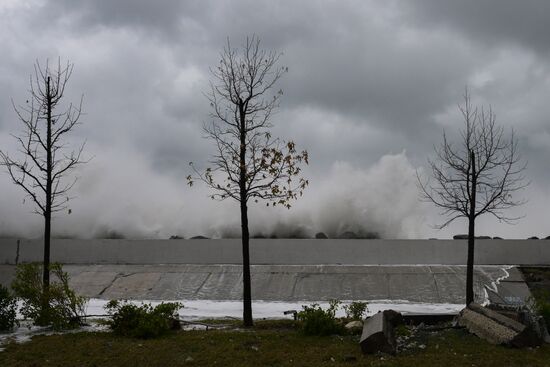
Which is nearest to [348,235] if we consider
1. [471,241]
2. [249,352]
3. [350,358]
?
[471,241]

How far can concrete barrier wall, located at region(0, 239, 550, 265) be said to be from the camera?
22703mm

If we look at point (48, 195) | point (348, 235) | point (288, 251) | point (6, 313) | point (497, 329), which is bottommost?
point (6, 313)

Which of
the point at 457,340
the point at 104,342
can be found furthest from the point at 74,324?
the point at 457,340

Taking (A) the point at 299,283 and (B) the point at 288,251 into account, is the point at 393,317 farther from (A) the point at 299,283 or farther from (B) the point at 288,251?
(B) the point at 288,251

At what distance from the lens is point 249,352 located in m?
10.1

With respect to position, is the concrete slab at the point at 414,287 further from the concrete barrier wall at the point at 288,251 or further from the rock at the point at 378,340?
the rock at the point at 378,340

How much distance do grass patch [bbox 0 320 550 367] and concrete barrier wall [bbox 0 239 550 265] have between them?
11.7m

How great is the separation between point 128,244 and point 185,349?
15.6 metres

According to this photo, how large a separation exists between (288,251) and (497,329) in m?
13.8

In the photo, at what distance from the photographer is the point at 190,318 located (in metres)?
15.9

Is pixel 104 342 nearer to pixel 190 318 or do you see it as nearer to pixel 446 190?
pixel 190 318

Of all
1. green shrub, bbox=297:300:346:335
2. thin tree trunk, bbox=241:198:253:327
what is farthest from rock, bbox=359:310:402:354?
thin tree trunk, bbox=241:198:253:327

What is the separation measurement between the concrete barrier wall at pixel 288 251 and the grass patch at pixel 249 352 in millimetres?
11690

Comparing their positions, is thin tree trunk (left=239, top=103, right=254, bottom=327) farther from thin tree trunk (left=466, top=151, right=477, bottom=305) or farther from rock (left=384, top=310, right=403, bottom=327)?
thin tree trunk (left=466, top=151, right=477, bottom=305)
